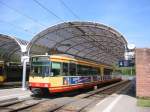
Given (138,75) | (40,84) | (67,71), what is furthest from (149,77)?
(40,84)

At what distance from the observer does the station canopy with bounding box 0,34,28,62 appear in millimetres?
27228

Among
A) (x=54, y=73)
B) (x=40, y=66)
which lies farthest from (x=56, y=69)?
(x=40, y=66)

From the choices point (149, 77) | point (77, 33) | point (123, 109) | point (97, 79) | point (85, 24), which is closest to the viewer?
point (123, 109)

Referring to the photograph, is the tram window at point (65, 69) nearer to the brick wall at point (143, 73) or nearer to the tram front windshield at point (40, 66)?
the tram front windshield at point (40, 66)

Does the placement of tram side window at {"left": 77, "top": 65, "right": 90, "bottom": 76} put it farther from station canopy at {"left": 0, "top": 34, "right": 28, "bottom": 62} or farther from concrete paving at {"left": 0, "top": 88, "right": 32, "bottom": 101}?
station canopy at {"left": 0, "top": 34, "right": 28, "bottom": 62}

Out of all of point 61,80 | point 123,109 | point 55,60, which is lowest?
point 123,109

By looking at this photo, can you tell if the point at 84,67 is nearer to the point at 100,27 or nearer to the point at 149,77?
the point at 100,27

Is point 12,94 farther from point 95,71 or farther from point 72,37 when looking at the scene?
point 72,37

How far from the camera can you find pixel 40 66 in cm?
2011

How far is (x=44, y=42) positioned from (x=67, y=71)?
31.8 ft

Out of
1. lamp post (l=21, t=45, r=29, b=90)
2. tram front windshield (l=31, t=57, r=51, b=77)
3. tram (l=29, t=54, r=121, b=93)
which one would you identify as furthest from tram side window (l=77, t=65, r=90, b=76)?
lamp post (l=21, t=45, r=29, b=90)

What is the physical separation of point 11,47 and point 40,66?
15212 millimetres

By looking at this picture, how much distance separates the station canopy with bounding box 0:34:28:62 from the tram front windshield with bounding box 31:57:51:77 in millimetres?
6354

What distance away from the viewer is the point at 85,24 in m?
25.5
